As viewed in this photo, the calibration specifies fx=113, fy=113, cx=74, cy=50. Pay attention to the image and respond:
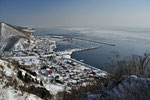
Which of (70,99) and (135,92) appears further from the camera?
(70,99)

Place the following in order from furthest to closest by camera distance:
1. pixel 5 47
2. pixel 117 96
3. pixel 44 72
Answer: pixel 5 47 → pixel 44 72 → pixel 117 96

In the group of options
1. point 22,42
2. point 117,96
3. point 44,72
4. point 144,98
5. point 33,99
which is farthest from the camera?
point 22,42

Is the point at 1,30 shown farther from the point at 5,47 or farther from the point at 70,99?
the point at 70,99

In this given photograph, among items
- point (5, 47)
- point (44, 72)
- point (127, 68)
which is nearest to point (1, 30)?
point (5, 47)

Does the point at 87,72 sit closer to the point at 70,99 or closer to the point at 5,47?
the point at 70,99

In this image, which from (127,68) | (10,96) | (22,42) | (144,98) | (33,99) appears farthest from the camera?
(22,42)

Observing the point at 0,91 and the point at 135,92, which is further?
the point at 0,91

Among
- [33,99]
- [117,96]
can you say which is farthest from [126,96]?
[33,99]

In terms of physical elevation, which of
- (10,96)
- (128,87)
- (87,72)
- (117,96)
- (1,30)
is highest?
(1,30)

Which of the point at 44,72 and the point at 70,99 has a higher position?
the point at 70,99
